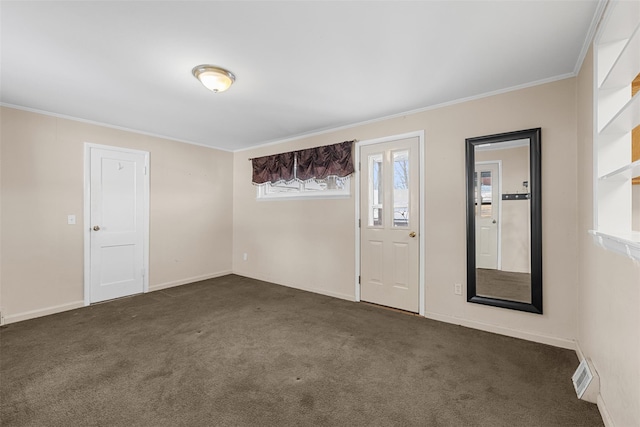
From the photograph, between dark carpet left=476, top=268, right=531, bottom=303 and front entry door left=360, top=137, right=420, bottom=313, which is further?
front entry door left=360, top=137, right=420, bottom=313

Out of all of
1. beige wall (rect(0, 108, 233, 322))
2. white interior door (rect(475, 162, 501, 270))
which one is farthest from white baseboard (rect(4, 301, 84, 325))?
white interior door (rect(475, 162, 501, 270))

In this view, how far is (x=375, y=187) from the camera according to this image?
12.5ft

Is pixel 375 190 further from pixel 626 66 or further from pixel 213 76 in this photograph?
pixel 626 66

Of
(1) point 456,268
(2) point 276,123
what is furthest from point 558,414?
(2) point 276,123

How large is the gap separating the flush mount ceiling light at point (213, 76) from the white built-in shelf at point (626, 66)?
2533 mm

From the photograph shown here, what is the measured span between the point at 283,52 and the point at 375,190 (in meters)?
2.13

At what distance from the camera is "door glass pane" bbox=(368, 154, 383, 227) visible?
3.77 metres

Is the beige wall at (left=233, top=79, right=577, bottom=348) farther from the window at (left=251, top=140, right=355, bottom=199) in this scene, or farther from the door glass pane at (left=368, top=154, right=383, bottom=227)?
the door glass pane at (left=368, top=154, right=383, bottom=227)

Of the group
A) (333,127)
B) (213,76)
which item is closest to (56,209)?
(213,76)

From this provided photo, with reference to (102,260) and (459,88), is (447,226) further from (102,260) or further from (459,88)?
(102,260)

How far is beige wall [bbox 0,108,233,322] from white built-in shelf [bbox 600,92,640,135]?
5.08 meters

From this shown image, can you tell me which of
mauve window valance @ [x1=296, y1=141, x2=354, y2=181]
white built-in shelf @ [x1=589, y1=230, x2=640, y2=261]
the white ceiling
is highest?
the white ceiling

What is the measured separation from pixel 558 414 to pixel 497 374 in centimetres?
44

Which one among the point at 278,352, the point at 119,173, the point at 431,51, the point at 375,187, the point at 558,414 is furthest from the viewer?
the point at 119,173
